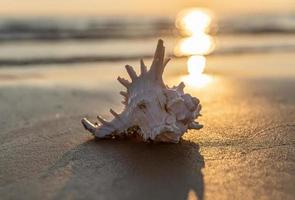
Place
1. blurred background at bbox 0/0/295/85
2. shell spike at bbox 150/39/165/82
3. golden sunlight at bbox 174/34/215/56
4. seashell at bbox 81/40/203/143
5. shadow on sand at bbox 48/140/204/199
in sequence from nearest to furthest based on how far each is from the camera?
shadow on sand at bbox 48/140/204/199 < seashell at bbox 81/40/203/143 < shell spike at bbox 150/39/165/82 < blurred background at bbox 0/0/295/85 < golden sunlight at bbox 174/34/215/56

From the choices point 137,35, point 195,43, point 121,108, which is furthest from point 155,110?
point 137,35

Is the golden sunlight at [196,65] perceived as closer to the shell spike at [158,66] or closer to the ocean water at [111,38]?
the ocean water at [111,38]

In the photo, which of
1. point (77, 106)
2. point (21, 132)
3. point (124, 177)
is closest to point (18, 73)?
point (77, 106)

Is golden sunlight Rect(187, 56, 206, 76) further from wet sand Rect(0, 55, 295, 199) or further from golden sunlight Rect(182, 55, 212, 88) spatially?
wet sand Rect(0, 55, 295, 199)

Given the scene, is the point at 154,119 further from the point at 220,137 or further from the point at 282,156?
the point at 282,156

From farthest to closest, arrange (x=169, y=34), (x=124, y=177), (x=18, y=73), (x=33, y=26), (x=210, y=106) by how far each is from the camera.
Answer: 1. (x=33, y=26)
2. (x=169, y=34)
3. (x=18, y=73)
4. (x=210, y=106)
5. (x=124, y=177)

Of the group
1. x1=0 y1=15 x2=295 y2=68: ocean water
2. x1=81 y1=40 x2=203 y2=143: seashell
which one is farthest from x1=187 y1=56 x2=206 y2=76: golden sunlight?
x1=81 y1=40 x2=203 y2=143: seashell

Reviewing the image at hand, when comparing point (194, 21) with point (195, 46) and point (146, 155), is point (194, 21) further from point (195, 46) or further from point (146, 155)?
point (146, 155)
